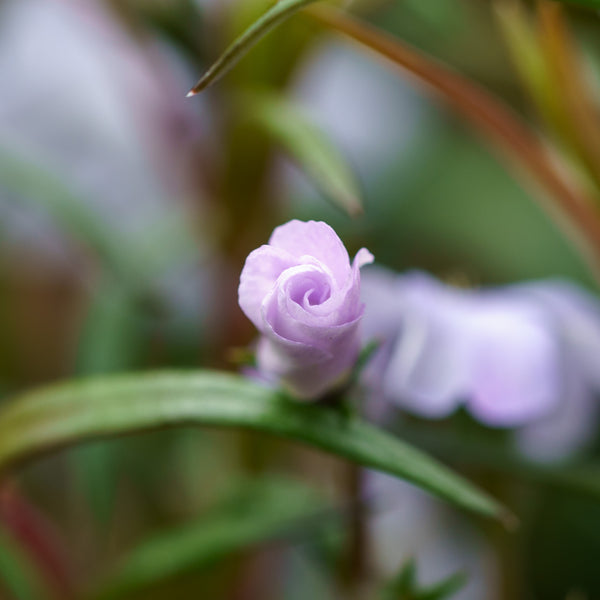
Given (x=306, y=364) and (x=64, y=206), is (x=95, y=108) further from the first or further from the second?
(x=306, y=364)

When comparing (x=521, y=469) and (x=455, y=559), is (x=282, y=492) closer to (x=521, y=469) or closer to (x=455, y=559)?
(x=521, y=469)

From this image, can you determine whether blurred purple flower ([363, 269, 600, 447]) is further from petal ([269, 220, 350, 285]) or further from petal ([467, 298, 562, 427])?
petal ([269, 220, 350, 285])

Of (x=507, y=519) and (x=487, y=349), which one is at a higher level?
(x=487, y=349)

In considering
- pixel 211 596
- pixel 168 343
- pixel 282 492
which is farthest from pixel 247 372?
pixel 168 343

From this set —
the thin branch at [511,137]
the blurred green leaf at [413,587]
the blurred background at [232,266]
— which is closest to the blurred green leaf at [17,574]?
the blurred background at [232,266]

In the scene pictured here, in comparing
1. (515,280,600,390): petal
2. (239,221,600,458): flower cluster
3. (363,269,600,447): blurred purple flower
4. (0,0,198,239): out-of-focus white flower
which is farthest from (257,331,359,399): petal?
(0,0,198,239): out-of-focus white flower

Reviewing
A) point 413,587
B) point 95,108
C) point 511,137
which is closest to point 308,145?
point 511,137
